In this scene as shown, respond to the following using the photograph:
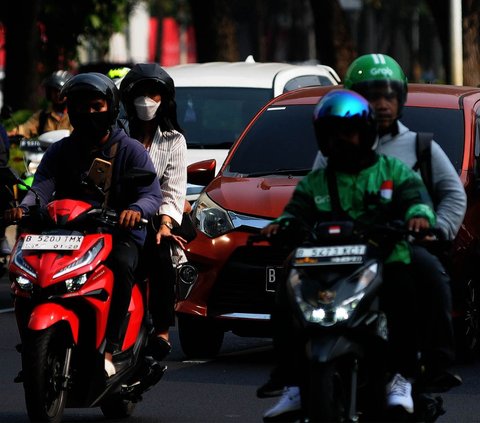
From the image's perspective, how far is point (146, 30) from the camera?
92.6 metres

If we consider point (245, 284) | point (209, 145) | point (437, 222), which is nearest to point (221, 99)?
point (209, 145)

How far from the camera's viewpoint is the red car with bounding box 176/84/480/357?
1011 cm

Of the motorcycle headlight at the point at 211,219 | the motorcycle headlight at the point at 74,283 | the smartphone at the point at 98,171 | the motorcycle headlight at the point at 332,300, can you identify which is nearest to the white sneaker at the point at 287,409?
the motorcycle headlight at the point at 332,300

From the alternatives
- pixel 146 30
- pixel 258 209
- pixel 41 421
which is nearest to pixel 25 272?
pixel 41 421

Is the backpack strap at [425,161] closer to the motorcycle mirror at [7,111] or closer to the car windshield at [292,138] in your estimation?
the car windshield at [292,138]

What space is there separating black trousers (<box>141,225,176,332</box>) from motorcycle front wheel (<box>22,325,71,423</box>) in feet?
2.75

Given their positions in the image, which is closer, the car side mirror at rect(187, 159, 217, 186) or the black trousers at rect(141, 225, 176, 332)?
the black trousers at rect(141, 225, 176, 332)

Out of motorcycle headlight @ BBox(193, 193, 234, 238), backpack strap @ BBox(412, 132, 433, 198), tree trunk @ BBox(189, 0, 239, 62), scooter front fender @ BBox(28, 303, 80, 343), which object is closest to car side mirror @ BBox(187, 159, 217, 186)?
motorcycle headlight @ BBox(193, 193, 234, 238)

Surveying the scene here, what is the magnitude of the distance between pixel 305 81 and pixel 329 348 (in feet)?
32.1

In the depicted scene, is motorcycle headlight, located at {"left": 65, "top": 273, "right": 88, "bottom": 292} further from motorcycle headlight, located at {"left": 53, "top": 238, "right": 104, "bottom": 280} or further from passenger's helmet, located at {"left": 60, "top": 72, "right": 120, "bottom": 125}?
passenger's helmet, located at {"left": 60, "top": 72, "right": 120, "bottom": 125}

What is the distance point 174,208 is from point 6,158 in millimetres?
4659

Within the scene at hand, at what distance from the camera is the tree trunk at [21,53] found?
92.7ft

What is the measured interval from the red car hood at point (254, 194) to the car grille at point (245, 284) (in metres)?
0.25

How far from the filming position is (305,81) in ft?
50.5
